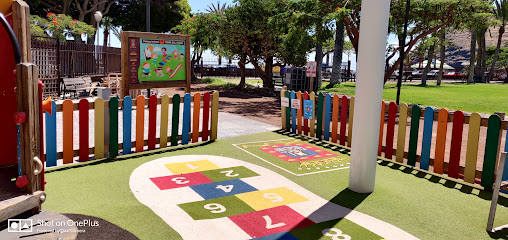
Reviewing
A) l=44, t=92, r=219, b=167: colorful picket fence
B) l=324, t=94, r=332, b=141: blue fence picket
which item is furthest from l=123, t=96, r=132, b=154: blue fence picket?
l=324, t=94, r=332, b=141: blue fence picket

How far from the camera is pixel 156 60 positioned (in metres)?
9.17

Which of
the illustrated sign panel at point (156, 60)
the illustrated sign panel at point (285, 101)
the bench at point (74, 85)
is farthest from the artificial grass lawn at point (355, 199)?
Result: the bench at point (74, 85)

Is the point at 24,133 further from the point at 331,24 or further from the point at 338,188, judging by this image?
the point at 331,24

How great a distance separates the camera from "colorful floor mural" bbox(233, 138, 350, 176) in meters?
7.11

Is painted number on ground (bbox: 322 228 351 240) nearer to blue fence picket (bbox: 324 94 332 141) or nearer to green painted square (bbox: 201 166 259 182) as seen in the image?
green painted square (bbox: 201 166 259 182)

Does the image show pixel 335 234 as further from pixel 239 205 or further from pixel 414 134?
pixel 414 134

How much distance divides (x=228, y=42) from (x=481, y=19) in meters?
15.1

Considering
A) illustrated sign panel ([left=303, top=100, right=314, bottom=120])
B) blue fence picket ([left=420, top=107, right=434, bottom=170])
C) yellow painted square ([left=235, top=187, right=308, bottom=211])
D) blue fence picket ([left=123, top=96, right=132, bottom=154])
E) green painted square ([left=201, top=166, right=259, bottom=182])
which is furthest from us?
illustrated sign panel ([left=303, top=100, right=314, bottom=120])

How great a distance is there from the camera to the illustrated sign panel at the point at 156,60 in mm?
8789

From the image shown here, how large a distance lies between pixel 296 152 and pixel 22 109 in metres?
5.52

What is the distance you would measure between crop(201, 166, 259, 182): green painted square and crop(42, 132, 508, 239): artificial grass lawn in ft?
1.81

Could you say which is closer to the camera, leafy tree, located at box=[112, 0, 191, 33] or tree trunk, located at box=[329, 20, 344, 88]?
tree trunk, located at box=[329, 20, 344, 88]

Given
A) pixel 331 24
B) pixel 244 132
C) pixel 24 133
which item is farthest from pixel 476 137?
pixel 331 24

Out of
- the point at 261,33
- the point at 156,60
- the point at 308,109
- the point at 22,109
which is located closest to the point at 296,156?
the point at 308,109
